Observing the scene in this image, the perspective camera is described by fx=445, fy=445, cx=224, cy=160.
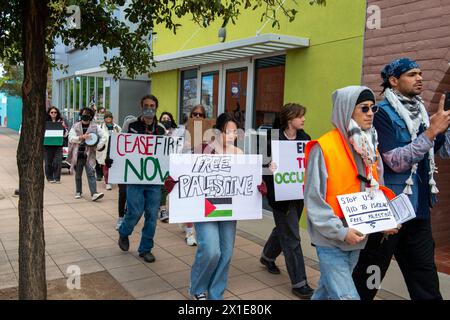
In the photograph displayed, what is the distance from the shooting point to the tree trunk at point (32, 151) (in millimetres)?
3326

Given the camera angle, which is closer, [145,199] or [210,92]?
[145,199]

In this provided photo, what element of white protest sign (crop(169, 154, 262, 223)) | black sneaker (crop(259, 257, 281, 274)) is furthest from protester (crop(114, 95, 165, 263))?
white protest sign (crop(169, 154, 262, 223))

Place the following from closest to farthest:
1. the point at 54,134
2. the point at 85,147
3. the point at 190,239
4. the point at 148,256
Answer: the point at 148,256 < the point at 190,239 < the point at 85,147 < the point at 54,134

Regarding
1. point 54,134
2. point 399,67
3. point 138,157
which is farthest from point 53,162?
point 399,67

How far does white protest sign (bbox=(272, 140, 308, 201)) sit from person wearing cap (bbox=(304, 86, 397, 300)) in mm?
1480

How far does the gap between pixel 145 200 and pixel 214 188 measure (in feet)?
5.14

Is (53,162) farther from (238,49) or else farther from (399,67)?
(399,67)

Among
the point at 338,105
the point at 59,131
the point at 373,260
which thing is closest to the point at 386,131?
the point at 338,105

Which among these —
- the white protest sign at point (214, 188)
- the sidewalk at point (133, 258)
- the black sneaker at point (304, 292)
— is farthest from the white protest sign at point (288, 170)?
the sidewalk at point (133, 258)

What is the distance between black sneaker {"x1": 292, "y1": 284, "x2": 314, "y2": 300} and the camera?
13.6 feet

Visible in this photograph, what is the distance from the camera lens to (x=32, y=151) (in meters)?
3.41

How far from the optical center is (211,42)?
9.28m

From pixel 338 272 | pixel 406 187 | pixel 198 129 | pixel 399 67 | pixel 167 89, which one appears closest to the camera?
pixel 338 272

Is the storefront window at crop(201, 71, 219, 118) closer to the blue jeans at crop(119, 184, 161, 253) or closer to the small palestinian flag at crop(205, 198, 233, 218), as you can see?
the blue jeans at crop(119, 184, 161, 253)
